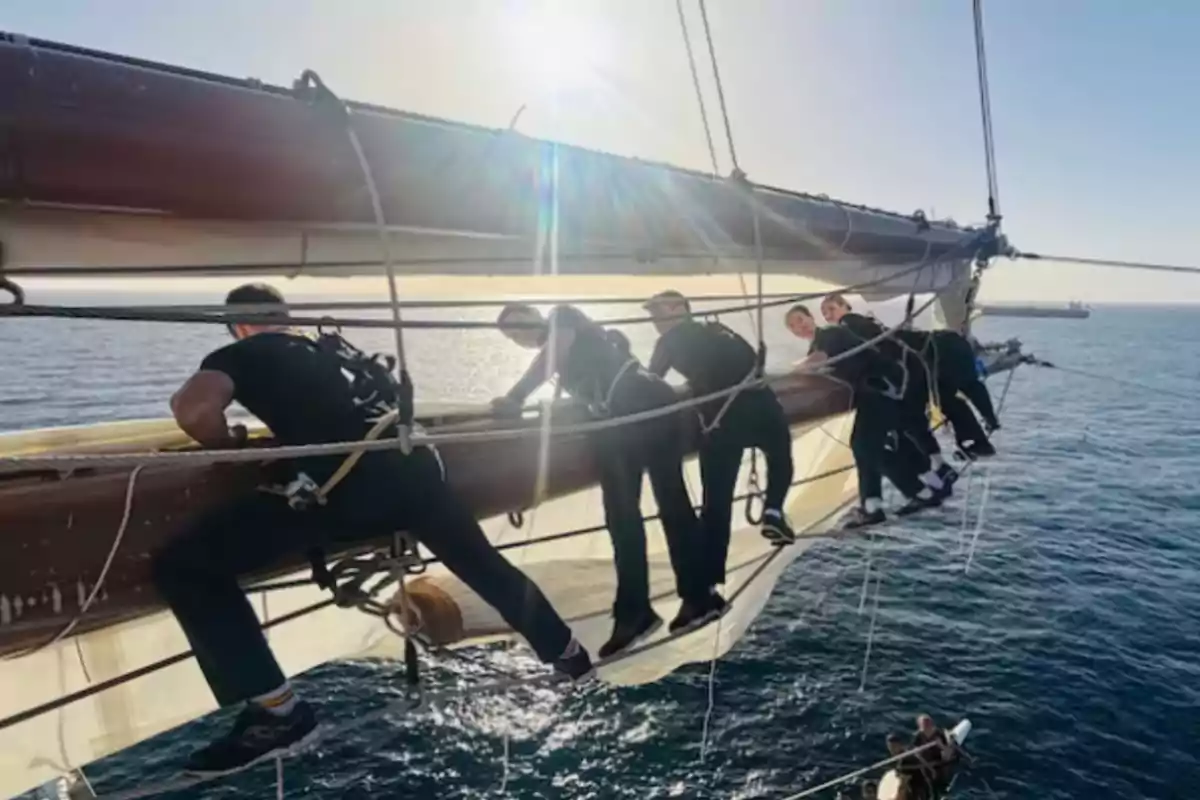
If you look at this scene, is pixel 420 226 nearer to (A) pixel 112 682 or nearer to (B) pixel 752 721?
(A) pixel 112 682

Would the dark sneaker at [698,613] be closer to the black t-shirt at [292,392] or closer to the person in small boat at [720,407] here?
the person in small boat at [720,407]

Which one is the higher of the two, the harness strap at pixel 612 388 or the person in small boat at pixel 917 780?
the harness strap at pixel 612 388

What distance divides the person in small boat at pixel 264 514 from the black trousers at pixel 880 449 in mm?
4461

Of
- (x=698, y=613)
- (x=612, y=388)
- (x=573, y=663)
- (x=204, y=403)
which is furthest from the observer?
(x=698, y=613)

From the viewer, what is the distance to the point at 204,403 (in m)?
3.02

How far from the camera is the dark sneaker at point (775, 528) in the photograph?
19.4 ft

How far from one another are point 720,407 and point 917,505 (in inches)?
97.9

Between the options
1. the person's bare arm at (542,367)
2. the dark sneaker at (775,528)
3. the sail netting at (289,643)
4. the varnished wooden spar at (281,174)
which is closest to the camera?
the varnished wooden spar at (281,174)

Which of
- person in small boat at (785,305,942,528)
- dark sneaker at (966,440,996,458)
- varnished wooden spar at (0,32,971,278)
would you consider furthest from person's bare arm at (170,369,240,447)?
dark sneaker at (966,440,996,458)

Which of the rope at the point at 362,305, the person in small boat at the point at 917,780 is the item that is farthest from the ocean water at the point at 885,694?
the rope at the point at 362,305

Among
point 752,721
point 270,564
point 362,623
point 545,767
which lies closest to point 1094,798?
point 752,721

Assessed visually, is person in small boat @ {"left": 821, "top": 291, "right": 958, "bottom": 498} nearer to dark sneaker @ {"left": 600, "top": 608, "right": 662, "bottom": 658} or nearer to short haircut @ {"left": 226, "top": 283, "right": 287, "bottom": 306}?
dark sneaker @ {"left": 600, "top": 608, "right": 662, "bottom": 658}

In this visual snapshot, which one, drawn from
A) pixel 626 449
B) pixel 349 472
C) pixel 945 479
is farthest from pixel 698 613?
pixel 945 479

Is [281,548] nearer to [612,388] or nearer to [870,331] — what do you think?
[612,388]
